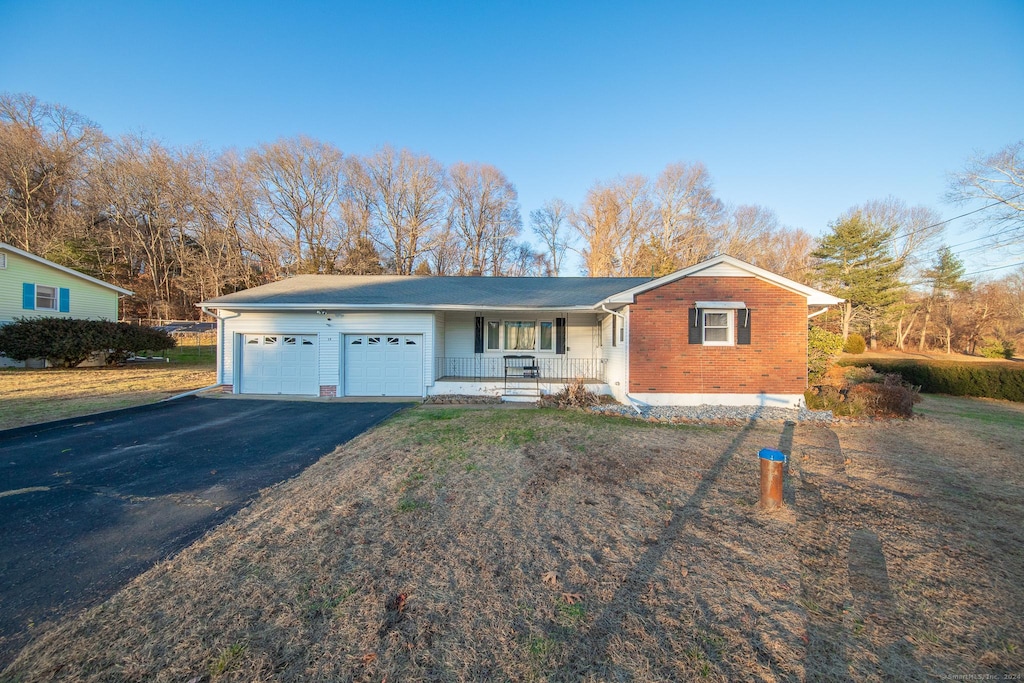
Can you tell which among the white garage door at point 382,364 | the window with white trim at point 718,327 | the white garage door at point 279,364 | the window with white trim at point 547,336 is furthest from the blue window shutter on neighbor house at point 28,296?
the window with white trim at point 718,327

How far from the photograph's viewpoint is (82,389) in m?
11.4

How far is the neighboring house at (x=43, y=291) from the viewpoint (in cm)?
1567

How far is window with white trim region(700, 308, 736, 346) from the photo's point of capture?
998 cm

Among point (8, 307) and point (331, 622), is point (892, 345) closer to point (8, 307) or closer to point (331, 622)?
point (331, 622)

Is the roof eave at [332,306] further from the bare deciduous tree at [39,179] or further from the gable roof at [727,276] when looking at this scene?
the bare deciduous tree at [39,179]

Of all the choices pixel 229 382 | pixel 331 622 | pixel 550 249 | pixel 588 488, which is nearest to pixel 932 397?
pixel 588 488

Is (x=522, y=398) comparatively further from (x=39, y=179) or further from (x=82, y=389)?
(x=39, y=179)

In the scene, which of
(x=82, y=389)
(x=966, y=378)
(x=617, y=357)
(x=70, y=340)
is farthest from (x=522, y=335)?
(x=70, y=340)

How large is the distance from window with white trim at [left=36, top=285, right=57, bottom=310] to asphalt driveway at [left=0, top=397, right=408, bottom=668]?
14.0 metres

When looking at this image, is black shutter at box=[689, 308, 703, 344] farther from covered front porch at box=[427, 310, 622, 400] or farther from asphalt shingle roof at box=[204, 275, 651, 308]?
covered front porch at box=[427, 310, 622, 400]

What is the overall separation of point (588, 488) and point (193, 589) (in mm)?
3659

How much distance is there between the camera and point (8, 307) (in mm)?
15711

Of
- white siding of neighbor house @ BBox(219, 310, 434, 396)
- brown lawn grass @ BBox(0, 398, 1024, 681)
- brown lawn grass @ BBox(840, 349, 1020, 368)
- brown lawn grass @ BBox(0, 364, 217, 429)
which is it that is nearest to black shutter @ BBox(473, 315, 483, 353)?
white siding of neighbor house @ BBox(219, 310, 434, 396)

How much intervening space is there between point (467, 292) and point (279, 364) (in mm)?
6173
